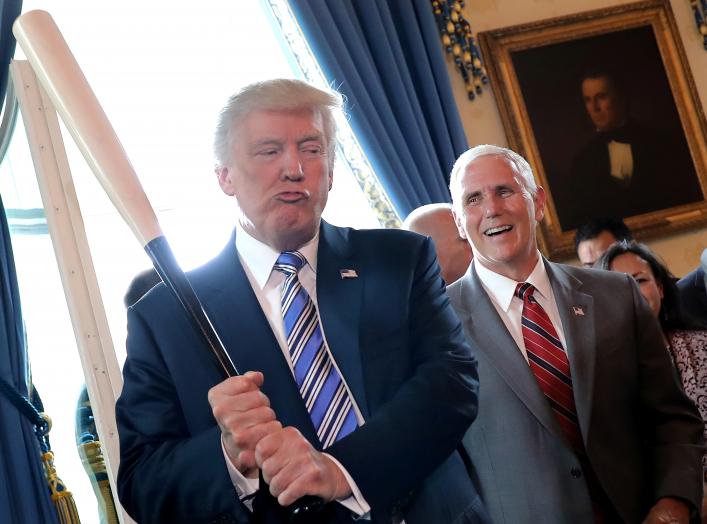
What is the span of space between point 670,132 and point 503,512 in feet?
13.1

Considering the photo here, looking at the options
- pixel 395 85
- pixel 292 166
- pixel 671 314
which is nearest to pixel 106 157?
pixel 292 166

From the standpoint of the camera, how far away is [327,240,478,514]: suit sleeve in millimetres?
1825

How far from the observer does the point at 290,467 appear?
5.50 ft

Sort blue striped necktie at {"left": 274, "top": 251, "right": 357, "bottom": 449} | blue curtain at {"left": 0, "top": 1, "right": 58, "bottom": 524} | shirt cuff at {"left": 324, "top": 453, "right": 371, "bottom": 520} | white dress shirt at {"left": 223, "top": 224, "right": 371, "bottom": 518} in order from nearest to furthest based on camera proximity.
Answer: shirt cuff at {"left": 324, "top": 453, "right": 371, "bottom": 520}, blue striped necktie at {"left": 274, "top": 251, "right": 357, "bottom": 449}, white dress shirt at {"left": 223, "top": 224, "right": 371, "bottom": 518}, blue curtain at {"left": 0, "top": 1, "right": 58, "bottom": 524}

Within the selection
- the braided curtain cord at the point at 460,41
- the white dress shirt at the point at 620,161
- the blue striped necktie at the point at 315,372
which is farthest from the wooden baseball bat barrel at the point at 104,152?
the white dress shirt at the point at 620,161

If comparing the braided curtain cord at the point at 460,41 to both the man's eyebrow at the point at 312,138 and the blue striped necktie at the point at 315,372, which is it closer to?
the man's eyebrow at the point at 312,138

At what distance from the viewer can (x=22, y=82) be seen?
321cm

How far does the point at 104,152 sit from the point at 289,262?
56cm

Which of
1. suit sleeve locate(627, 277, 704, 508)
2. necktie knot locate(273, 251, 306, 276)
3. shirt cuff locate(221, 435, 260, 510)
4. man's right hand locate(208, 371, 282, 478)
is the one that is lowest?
suit sleeve locate(627, 277, 704, 508)

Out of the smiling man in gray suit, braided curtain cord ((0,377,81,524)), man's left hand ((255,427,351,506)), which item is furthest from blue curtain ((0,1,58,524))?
man's left hand ((255,427,351,506))

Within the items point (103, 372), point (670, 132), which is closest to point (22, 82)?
point (103, 372)

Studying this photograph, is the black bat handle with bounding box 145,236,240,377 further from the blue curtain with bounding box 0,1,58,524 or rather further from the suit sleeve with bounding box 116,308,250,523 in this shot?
the blue curtain with bounding box 0,1,58,524

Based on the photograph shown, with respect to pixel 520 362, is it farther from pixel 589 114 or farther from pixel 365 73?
pixel 589 114

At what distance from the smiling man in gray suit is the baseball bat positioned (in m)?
1.02
